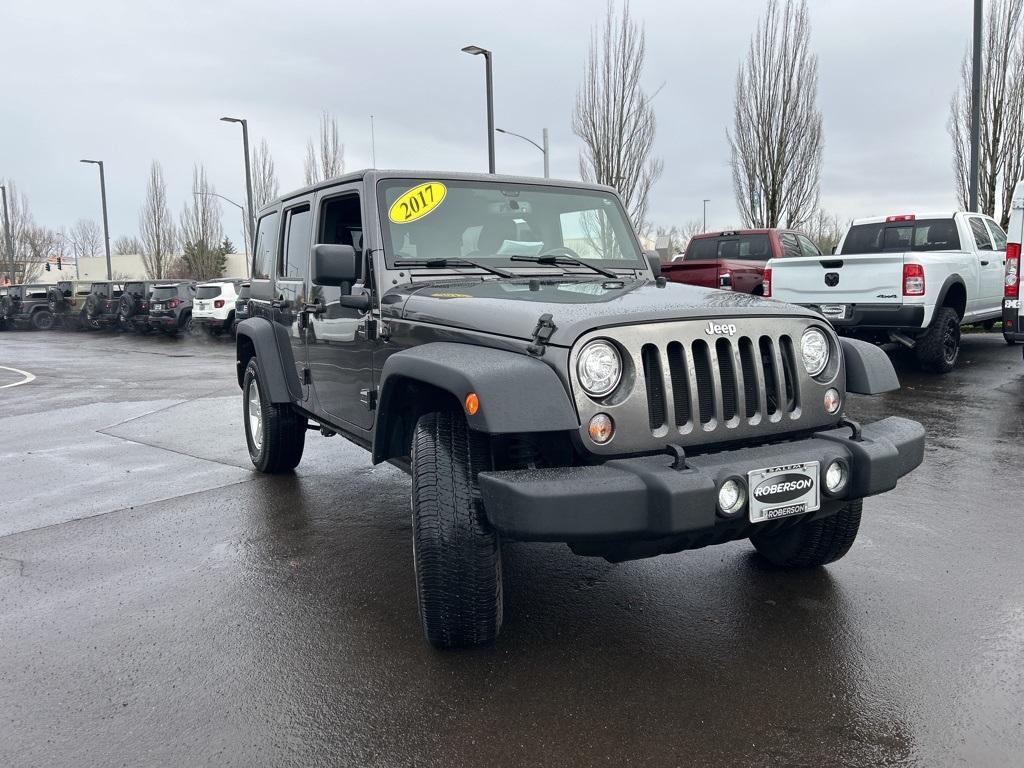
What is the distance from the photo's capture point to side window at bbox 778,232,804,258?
14578 millimetres

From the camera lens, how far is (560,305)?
3.28m

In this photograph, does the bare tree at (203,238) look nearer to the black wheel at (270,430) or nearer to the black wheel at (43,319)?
the black wheel at (43,319)

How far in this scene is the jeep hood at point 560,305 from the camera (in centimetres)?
307

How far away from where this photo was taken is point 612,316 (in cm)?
303

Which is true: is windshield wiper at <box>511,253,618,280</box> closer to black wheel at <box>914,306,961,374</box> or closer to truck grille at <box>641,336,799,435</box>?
truck grille at <box>641,336,799,435</box>

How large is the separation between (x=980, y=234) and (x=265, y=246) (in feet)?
32.4

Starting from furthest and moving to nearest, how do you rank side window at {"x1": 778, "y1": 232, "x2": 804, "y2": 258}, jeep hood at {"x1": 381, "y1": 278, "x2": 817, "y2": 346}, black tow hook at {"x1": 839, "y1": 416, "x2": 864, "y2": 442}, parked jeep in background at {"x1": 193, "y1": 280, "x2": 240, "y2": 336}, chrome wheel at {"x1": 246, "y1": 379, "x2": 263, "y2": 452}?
parked jeep in background at {"x1": 193, "y1": 280, "x2": 240, "y2": 336}, side window at {"x1": 778, "y1": 232, "x2": 804, "y2": 258}, chrome wheel at {"x1": 246, "y1": 379, "x2": 263, "y2": 452}, black tow hook at {"x1": 839, "y1": 416, "x2": 864, "y2": 442}, jeep hood at {"x1": 381, "y1": 278, "x2": 817, "y2": 346}

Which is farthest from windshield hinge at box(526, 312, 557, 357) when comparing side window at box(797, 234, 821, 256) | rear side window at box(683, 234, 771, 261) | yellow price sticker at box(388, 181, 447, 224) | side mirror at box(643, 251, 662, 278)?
side window at box(797, 234, 821, 256)

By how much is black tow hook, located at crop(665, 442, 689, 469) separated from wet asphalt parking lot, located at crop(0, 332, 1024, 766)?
0.83 meters

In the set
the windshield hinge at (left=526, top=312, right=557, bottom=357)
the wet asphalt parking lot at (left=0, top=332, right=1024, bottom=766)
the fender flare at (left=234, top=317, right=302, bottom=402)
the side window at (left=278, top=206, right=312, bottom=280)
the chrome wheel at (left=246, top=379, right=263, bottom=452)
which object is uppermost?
the side window at (left=278, top=206, right=312, bottom=280)

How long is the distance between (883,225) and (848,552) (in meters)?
8.73

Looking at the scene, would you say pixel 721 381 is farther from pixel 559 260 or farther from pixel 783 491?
pixel 559 260

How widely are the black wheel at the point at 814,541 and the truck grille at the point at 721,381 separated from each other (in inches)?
33.0

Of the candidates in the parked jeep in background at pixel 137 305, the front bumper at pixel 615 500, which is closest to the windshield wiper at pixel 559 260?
the front bumper at pixel 615 500
